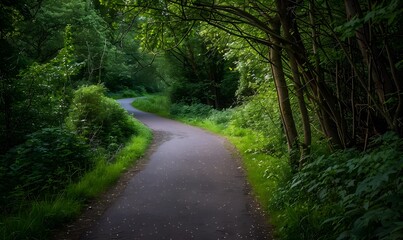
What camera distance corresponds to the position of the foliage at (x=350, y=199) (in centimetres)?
276

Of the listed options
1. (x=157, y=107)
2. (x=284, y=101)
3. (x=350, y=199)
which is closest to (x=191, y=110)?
(x=157, y=107)

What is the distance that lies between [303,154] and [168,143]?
7.95 m

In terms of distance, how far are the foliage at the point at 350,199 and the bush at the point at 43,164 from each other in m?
4.67

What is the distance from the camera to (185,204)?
6.69 metres

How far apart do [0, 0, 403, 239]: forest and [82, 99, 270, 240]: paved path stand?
20.2 inches

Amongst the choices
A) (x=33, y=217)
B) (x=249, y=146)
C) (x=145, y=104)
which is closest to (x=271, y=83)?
(x=249, y=146)

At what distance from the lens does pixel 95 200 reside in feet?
22.9

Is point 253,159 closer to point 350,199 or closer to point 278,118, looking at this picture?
point 278,118

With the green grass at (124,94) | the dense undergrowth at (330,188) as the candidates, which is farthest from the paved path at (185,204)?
the green grass at (124,94)

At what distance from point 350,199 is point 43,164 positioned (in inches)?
249

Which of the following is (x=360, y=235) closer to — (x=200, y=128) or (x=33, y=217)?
(x=33, y=217)

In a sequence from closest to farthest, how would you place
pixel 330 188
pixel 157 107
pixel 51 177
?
1. pixel 330 188
2. pixel 51 177
3. pixel 157 107

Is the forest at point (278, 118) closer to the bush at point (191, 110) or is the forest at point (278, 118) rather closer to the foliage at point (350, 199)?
the foliage at point (350, 199)

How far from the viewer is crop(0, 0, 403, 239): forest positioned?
3.81 meters
